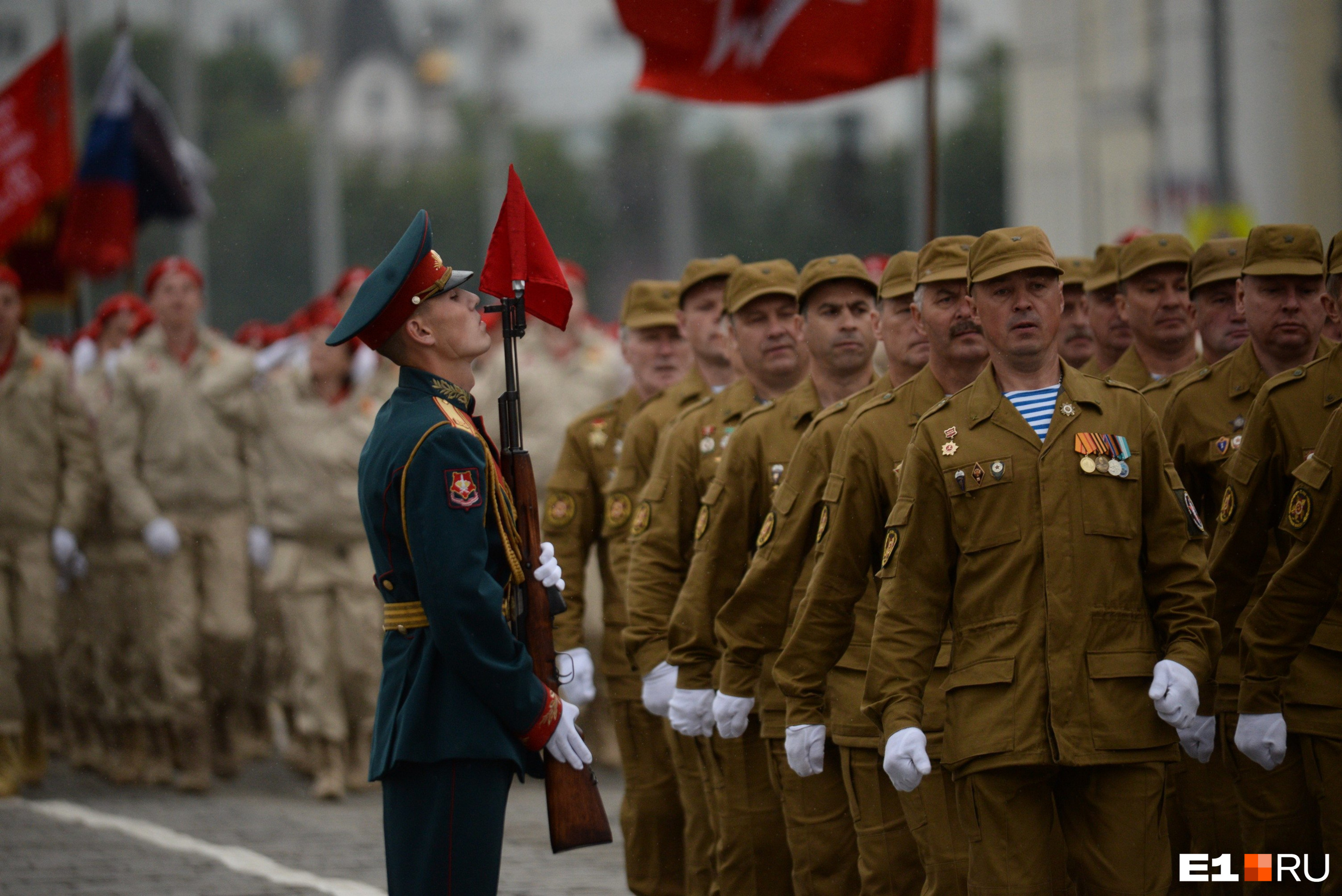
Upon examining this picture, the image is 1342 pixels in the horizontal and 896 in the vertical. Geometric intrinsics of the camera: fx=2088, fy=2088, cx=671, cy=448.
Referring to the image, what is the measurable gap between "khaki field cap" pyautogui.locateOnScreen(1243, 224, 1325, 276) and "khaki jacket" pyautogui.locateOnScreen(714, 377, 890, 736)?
1357mm

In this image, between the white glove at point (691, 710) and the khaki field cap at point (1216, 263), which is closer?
the white glove at point (691, 710)

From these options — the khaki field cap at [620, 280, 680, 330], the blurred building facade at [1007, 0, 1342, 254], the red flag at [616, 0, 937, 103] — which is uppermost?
the blurred building facade at [1007, 0, 1342, 254]

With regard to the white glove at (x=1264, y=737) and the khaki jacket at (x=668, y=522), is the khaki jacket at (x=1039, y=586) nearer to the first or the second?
the white glove at (x=1264, y=737)

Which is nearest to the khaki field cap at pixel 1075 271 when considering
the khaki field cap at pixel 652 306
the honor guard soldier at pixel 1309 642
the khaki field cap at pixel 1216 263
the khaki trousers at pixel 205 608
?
the khaki field cap at pixel 1216 263

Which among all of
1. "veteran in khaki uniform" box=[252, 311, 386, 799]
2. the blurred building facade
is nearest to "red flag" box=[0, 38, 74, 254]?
"veteran in khaki uniform" box=[252, 311, 386, 799]

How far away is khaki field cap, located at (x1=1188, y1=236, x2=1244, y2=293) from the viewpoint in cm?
816

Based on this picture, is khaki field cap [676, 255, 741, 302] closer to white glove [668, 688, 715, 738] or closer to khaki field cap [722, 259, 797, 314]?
khaki field cap [722, 259, 797, 314]

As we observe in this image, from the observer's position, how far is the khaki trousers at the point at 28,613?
12672mm

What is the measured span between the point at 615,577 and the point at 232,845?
2656 millimetres

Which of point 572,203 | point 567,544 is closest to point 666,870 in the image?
point 567,544

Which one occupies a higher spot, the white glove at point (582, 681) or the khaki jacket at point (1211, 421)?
the khaki jacket at point (1211, 421)

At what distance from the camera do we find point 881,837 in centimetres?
673

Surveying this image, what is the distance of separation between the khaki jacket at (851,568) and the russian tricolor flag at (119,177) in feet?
38.2

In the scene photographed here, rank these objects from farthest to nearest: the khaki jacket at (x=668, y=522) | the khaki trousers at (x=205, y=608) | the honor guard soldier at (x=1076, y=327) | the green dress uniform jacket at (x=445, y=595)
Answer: the khaki trousers at (x=205, y=608) < the honor guard soldier at (x=1076, y=327) < the khaki jacket at (x=668, y=522) < the green dress uniform jacket at (x=445, y=595)
